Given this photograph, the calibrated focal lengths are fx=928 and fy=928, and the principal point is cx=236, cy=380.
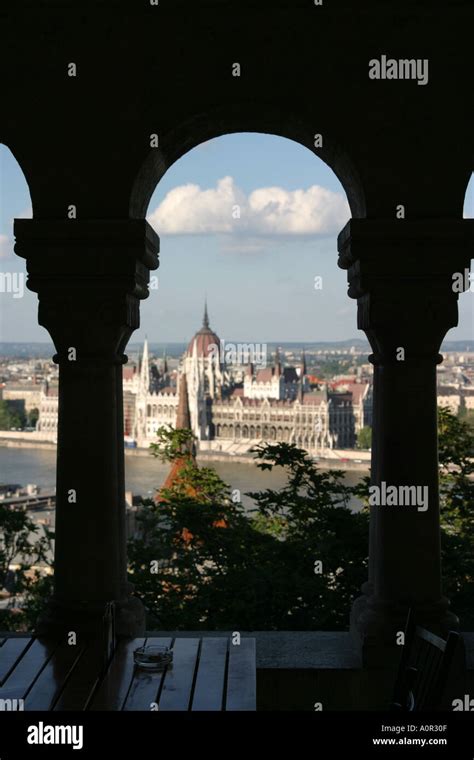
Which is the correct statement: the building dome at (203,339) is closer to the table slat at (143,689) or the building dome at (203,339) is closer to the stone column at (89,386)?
the stone column at (89,386)

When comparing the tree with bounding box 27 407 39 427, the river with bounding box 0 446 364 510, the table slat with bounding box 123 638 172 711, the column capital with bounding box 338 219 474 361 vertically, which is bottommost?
the table slat with bounding box 123 638 172 711

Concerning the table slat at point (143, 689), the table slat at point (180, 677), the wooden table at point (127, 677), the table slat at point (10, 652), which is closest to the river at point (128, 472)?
the table slat at point (10, 652)

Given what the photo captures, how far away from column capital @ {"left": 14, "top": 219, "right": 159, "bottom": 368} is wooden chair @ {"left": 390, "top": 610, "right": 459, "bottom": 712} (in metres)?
2.22

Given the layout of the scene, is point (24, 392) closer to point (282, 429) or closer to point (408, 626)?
point (282, 429)

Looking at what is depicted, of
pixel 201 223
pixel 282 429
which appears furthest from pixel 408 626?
pixel 201 223

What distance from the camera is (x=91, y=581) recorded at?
16.7 feet

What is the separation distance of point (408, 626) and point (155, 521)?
370 centimetres

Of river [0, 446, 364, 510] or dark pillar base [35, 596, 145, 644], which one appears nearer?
dark pillar base [35, 596, 145, 644]

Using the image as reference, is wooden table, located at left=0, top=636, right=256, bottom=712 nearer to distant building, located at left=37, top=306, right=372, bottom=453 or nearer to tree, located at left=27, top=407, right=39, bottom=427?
tree, located at left=27, top=407, right=39, bottom=427

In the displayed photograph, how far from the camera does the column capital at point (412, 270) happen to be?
16.0 ft

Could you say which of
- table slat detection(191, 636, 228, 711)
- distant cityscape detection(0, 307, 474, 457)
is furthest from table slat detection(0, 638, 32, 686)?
distant cityscape detection(0, 307, 474, 457)

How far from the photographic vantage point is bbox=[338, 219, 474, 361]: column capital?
489cm

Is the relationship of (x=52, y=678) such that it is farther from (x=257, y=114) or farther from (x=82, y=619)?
(x=257, y=114)

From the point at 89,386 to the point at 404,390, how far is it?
67.5 inches
